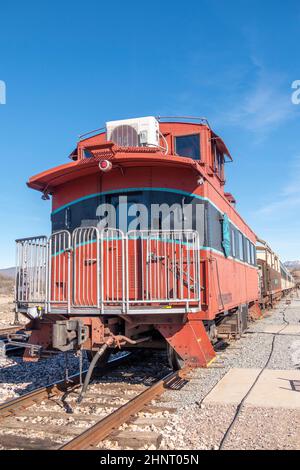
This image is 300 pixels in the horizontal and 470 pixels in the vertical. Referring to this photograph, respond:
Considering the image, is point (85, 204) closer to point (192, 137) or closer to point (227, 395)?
point (192, 137)

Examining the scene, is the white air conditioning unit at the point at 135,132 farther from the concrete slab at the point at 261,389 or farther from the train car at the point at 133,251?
the concrete slab at the point at 261,389

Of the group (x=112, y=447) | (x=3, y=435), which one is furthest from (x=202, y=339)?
(x=3, y=435)

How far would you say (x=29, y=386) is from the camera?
704cm

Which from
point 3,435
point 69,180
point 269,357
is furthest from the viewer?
point 269,357

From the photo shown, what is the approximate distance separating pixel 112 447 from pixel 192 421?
1.10 metres

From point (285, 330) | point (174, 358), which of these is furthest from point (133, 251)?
point (285, 330)

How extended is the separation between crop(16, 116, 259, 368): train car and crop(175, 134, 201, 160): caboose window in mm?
18

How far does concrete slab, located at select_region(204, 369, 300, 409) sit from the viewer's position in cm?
549

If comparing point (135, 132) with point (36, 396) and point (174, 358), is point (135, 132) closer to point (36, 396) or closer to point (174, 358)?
point (174, 358)

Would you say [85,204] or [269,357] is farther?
[269,357]

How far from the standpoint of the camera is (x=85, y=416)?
16.9 feet

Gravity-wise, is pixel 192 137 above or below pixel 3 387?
above

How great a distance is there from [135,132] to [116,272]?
97.2 inches

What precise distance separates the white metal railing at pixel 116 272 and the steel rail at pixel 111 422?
117cm
